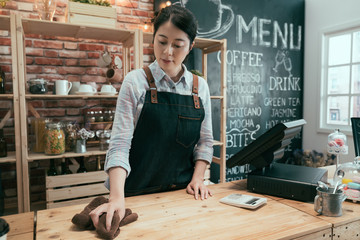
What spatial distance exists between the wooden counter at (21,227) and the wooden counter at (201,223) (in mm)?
26

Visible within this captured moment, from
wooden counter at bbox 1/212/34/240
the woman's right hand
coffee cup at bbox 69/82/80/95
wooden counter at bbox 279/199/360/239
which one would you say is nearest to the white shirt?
the woman's right hand

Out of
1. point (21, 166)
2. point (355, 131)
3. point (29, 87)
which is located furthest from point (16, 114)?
point (355, 131)

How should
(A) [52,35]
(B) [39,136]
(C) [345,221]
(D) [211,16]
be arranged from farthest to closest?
(D) [211,16]
(A) [52,35]
(B) [39,136]
(C) [345,221]

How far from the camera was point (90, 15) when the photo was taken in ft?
8.21

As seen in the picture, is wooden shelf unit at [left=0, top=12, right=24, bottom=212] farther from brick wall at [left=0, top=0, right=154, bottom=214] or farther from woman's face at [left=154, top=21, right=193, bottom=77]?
woman's face at [left=154, top=21, right=193, bottom=77]

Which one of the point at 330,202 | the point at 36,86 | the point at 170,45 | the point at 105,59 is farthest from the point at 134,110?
the point at 105,59

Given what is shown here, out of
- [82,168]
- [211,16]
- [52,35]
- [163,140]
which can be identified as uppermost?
[211,16]

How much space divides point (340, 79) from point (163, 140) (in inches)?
134

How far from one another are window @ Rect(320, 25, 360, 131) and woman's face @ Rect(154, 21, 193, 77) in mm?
3212

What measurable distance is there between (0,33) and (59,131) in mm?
1124

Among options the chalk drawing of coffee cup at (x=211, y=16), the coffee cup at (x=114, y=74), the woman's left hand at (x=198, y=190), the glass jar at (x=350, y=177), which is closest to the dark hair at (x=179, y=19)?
the woman's left hand at (x=198, y=190)

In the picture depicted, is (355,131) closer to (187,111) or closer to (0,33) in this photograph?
(187,111)

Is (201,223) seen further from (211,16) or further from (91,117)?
(211,16)

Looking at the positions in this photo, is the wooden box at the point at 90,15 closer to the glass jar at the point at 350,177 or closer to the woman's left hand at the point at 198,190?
the woman's left hand at the point at 198,190
